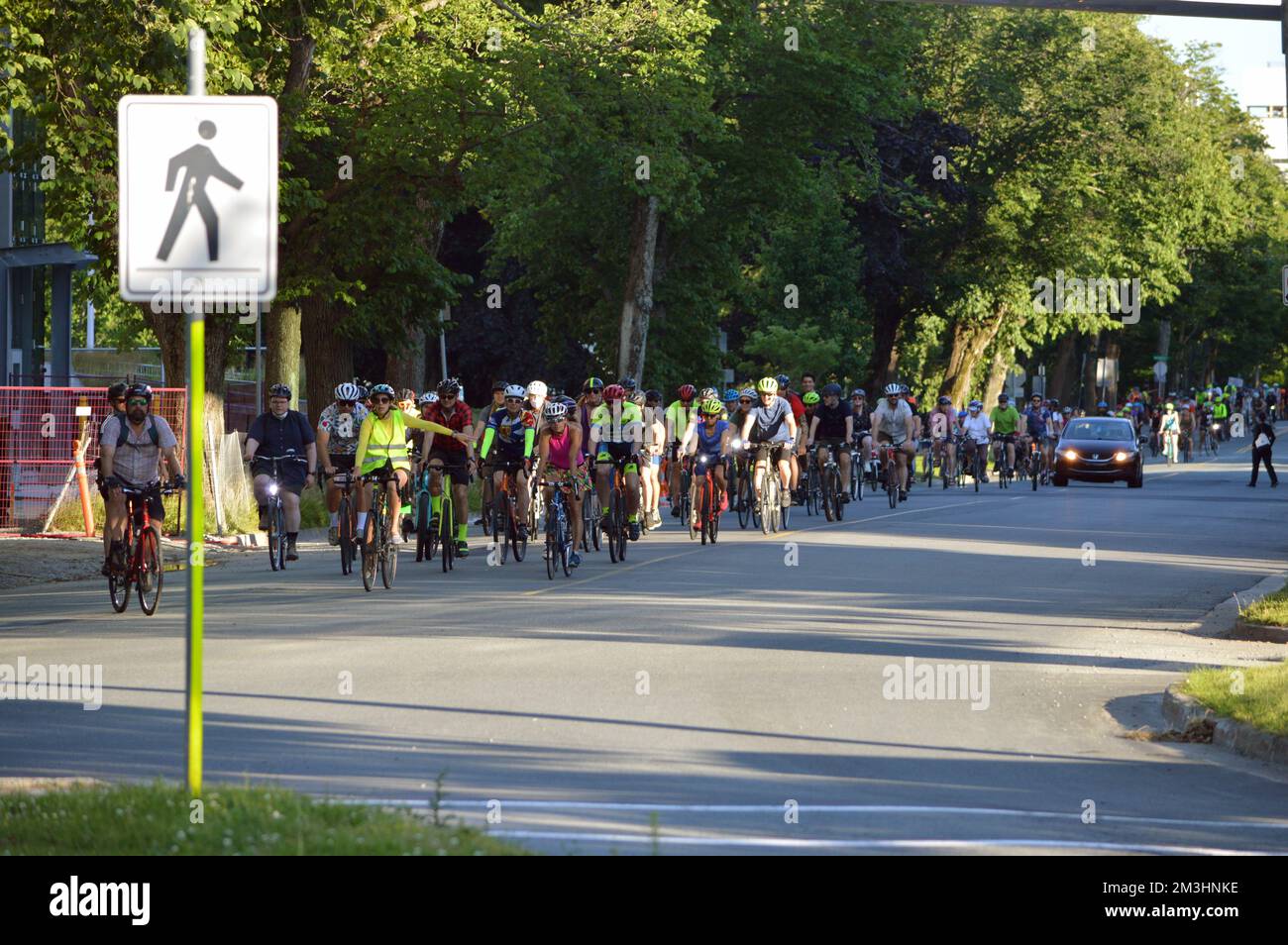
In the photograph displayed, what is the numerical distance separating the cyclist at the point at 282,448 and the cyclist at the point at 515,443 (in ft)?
6.35

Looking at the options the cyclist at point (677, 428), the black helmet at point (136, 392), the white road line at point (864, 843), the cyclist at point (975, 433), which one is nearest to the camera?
the white road line at point (864, 843)

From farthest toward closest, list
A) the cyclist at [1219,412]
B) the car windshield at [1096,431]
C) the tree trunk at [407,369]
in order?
the cyclist at [1219,412], the car windshield at [1096,431], the tree trunk at [407,369]

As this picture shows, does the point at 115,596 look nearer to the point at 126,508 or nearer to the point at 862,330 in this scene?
the point at 126,508

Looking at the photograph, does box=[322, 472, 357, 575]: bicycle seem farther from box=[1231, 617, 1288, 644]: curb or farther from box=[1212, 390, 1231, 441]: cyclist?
box=[1212, 390, 1231, 441]: cyclist

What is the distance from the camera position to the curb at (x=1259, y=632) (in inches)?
644

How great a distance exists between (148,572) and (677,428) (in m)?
14.1

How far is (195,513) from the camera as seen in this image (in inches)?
306

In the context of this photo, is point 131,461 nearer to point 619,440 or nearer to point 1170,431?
point 619,440

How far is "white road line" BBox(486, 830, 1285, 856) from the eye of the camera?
26.3 ft

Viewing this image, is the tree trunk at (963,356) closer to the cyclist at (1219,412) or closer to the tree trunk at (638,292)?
the cyclist at (1219,412)

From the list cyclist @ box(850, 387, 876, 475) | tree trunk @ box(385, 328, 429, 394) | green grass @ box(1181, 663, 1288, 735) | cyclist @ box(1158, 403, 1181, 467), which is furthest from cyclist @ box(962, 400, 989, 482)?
green grass @ box(1181, 663, 1288, 735)

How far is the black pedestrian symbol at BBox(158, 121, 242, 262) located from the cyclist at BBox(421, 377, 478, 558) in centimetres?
1455

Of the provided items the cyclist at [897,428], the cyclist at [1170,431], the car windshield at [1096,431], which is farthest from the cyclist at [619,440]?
the cyclist at [1170,431]

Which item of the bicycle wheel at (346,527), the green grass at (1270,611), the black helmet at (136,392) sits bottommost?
the green grass at (1270,611)
